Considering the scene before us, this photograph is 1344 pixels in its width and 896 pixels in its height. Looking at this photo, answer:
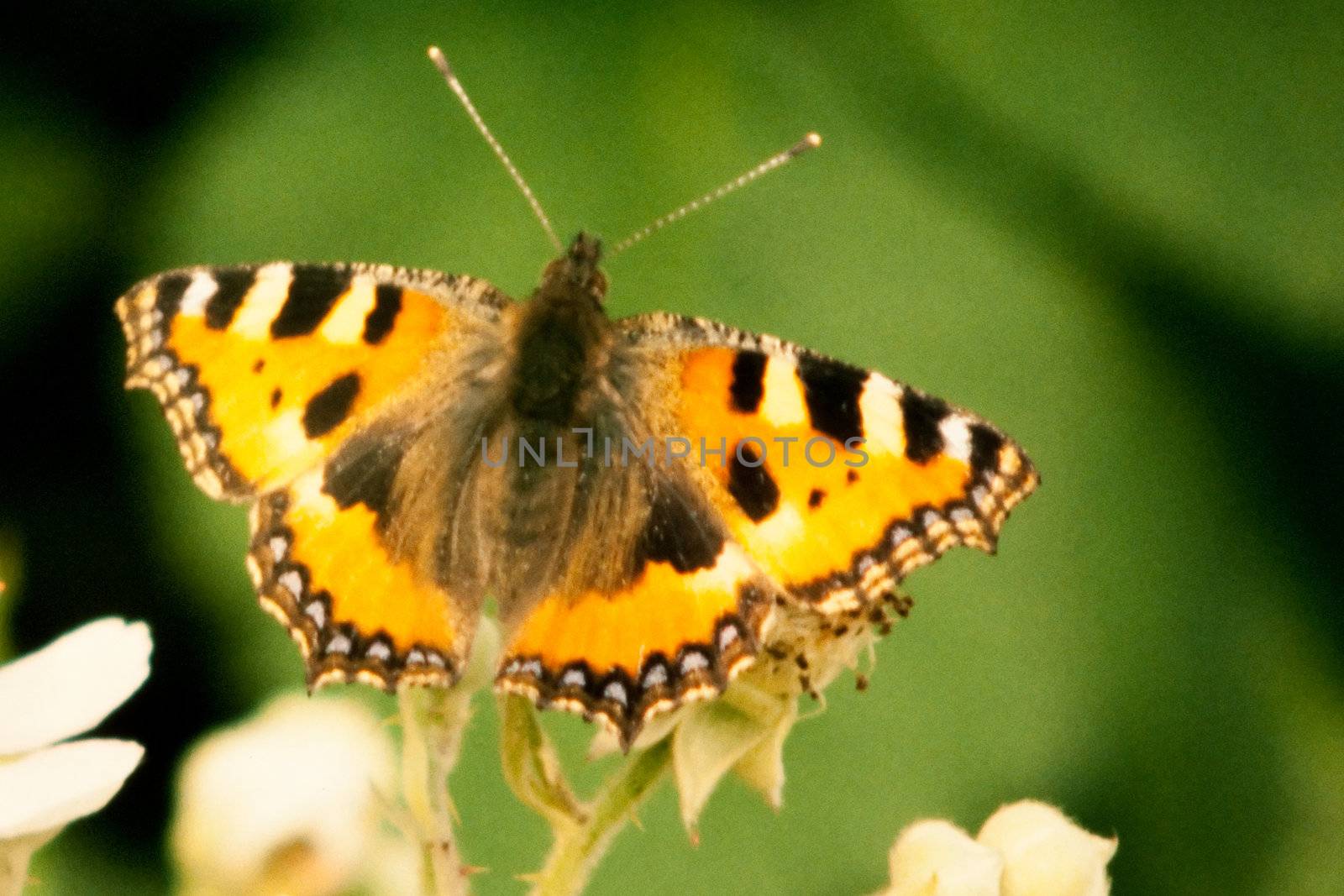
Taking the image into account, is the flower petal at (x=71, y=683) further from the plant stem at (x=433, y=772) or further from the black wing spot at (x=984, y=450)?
the black wing spot at (x=984, y=450)

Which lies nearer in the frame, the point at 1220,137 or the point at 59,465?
the point at 59,465

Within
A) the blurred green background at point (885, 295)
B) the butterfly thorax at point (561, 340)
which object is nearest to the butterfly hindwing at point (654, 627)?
the butterfly thorax at point (561, 340)

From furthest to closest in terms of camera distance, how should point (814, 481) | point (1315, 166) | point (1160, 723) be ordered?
point (1315, 166)
point (1160, 723)
point (814, 481)

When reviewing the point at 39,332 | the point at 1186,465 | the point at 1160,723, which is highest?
the point at 39,332

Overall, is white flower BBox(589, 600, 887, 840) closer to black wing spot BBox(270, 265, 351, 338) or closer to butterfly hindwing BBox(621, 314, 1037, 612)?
butterfly hindwing BBox(621, 314, 1037, 612)

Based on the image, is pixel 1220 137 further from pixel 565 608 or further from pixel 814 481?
pixel 565 608

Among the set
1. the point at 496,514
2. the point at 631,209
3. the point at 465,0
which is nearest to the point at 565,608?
the point at 496,514

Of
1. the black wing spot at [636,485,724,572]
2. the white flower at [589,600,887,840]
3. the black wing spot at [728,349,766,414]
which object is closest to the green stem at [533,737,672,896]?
the white flower at [589,600,887,840]

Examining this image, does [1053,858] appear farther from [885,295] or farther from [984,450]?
[885,295]
